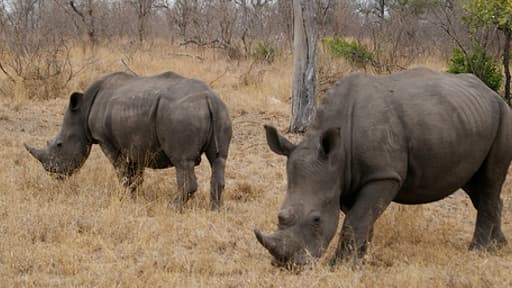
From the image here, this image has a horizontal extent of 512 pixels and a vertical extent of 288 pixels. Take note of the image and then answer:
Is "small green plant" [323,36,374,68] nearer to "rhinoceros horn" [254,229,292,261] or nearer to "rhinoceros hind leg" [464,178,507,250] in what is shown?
"rhinoceros hind leg" [464,178,507,250]

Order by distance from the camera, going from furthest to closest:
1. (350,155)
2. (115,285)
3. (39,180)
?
(39,180) < (350,155) < (115,285)

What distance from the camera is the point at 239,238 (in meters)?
6.54

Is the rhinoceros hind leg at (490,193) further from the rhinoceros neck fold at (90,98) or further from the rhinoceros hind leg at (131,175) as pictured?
the rhinoceros neck fold at (90,98)

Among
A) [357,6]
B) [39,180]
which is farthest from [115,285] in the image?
[357,6]

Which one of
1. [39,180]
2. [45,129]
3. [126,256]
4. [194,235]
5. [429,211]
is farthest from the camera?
[45,129]

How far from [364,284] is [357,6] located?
117 ft

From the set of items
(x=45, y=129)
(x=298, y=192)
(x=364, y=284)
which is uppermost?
(x=298, y=192)

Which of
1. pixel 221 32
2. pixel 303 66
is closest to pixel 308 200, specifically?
pixel 303 66

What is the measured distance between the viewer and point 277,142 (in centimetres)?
549

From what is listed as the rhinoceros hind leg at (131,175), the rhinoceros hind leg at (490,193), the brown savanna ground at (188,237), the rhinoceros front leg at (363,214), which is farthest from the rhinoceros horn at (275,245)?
the rhinoceros hind leg at (131,175)

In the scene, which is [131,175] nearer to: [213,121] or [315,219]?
[213,121]

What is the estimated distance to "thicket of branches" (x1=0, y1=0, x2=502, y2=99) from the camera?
1566 centimetres

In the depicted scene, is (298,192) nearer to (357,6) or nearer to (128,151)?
(128,151)

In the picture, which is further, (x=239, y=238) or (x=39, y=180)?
(x=39, y=180)
